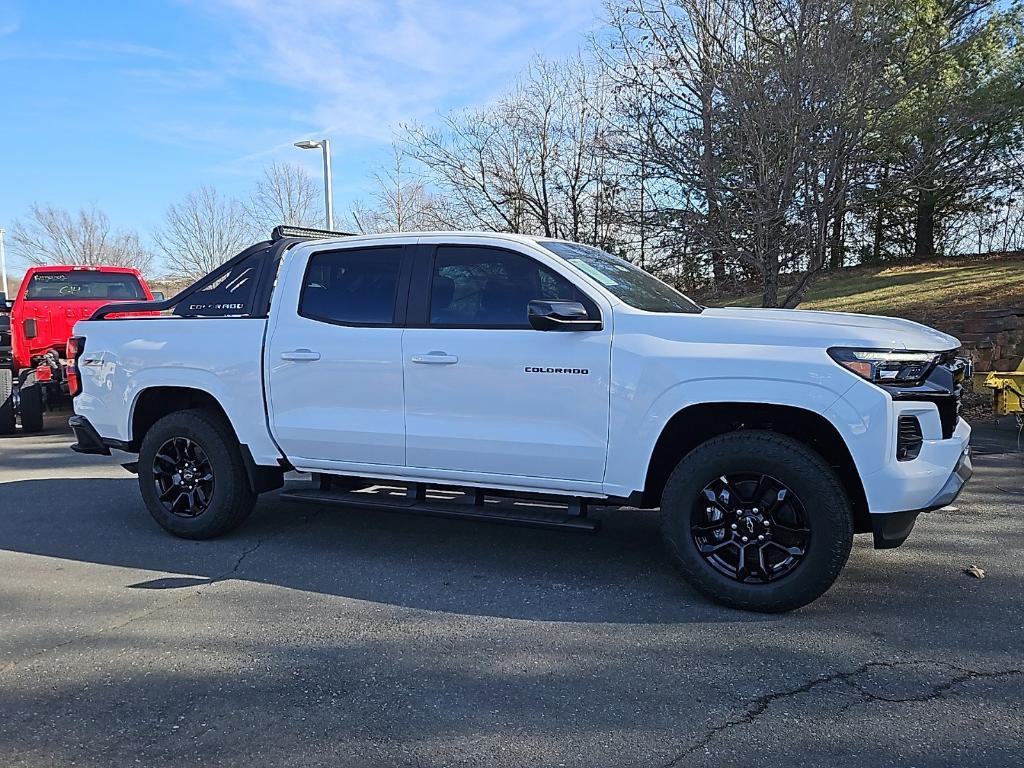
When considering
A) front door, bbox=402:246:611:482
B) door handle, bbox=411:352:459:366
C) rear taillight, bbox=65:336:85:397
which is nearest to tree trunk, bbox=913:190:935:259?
front door, bbox=402:246:611:482

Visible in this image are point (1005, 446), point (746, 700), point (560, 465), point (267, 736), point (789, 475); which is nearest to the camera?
point (267, 736)

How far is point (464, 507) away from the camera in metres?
4.96

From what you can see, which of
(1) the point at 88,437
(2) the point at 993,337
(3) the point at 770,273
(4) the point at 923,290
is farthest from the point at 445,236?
(4) the point at 923,290

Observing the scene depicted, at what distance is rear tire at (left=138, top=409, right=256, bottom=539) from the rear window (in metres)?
6.94

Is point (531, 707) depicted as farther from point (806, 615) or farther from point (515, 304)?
point (515, 304)

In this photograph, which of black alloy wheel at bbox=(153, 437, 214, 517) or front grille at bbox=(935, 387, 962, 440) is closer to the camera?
front grille at bbox=(935, 387, 962, 440)

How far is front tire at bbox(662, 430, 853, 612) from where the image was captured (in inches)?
161

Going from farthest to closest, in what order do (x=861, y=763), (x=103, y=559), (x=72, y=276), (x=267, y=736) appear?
1. (x=72, y=276)
2. (x=103, y=559)
3. (x=267, y=736)
4. (x=861, y=763)

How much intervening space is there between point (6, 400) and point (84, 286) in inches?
85.6

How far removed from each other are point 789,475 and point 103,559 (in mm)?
4170

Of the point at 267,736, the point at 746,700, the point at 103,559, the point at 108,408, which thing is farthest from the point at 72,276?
the point at 746,700

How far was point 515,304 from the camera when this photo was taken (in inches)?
189

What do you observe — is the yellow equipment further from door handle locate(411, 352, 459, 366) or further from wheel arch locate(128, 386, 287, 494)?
wheel arch locate(128, 386, 287, 494)

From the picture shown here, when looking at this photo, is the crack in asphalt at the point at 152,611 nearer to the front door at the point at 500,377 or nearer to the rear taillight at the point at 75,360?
the front door at the point at 500,377
